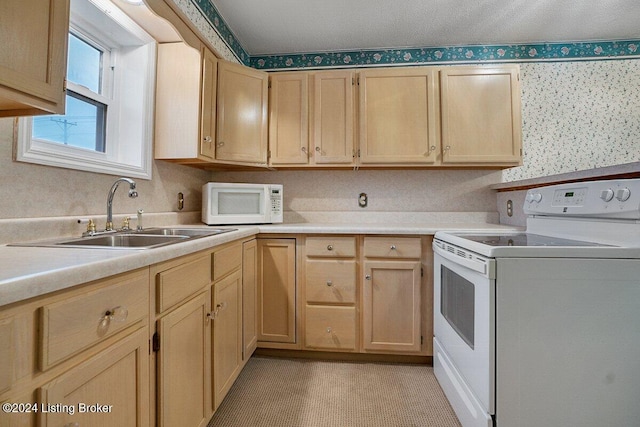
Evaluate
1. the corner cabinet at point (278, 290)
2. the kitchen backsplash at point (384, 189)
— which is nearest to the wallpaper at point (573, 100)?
the kitchen backsplash at point (384, 189)

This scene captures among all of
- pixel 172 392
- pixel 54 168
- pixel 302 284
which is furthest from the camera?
pixel 302 284

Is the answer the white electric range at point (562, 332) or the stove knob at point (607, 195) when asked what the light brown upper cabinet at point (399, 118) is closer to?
the stove knob at point (607, 195)

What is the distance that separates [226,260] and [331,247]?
737 mm

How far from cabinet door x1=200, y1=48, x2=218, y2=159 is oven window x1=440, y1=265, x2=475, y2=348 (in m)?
1.64

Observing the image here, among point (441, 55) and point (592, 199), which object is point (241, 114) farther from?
point (592, 199)

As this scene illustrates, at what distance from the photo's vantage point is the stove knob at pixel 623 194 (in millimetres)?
1190

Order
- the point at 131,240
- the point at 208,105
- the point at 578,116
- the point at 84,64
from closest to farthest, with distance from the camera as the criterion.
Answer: the point at 131,240, the point at 84,64, the point at 208,105, the point at 578,116

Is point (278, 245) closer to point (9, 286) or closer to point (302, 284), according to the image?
point (302, 284)

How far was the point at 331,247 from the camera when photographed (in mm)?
2008

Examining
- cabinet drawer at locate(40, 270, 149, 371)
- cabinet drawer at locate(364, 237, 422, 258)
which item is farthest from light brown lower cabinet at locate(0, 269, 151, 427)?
cabinet drawer at locate(364, 237, 422, 258)

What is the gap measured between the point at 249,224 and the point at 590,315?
1.89 metres

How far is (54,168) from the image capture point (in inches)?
49.0

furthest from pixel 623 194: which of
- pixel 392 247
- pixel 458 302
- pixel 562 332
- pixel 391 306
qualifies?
pixel 391 306

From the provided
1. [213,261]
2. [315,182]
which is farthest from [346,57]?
[213,261]
